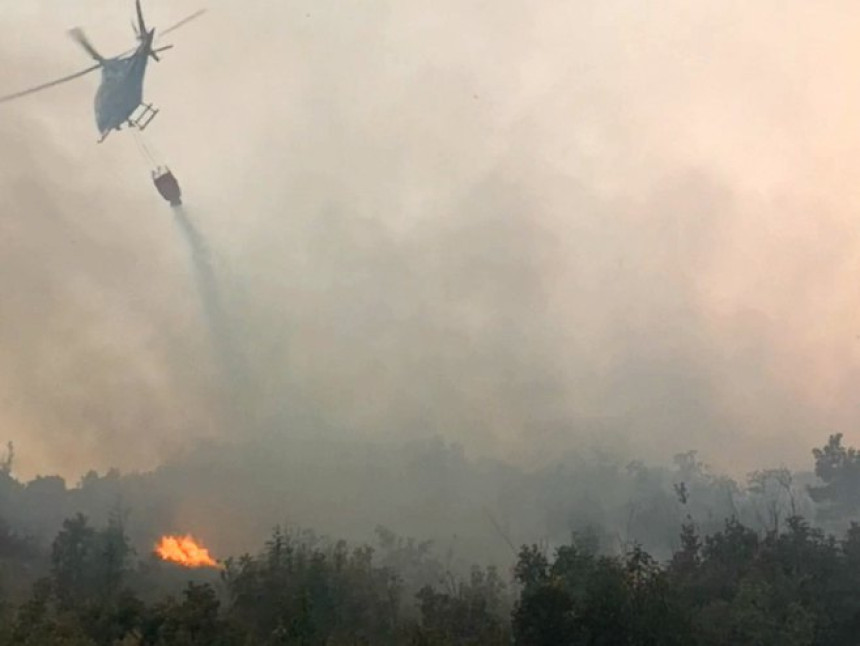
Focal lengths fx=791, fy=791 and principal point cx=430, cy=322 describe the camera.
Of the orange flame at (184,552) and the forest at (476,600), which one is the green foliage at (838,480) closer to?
the forest at (476,600)

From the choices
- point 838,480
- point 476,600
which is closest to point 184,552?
point 476,600

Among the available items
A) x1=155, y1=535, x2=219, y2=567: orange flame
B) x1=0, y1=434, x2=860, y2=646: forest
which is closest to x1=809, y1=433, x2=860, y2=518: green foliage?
x1=0, y1=434, x2=860, y2=646: forest

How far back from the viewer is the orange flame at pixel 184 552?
374 ft

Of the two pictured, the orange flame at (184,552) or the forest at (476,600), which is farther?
the orange flame at (184,552)

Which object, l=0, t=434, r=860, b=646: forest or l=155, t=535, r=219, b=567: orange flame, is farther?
l=155, t=535, r=219, b=567: orange flame

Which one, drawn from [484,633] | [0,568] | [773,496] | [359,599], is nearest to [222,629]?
[484,633]

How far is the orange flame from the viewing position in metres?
114

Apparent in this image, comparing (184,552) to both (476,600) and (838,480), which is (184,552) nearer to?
(476,600)

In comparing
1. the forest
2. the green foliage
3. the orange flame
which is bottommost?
the forest

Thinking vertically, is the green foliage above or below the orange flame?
above

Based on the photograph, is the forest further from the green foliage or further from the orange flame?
the green foliage

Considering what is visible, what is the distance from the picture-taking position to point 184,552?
389 feet

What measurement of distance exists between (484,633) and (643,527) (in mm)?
99593

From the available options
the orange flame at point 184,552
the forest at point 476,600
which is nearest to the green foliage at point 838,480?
the forest at point 476,600
